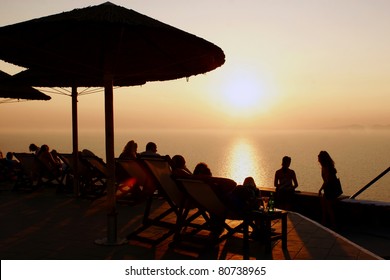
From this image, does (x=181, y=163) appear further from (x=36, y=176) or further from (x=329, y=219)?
(x=36, y=176)

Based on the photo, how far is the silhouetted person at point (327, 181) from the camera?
8.13 meters

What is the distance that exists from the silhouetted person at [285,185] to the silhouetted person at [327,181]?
2.49 feet

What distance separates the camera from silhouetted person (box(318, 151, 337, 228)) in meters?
8.13

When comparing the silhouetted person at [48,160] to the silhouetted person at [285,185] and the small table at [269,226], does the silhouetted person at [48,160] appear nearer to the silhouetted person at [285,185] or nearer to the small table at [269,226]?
the silhouetted person at [285,185]

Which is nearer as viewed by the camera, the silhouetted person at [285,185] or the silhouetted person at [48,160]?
the silhouetted person at [285,185]

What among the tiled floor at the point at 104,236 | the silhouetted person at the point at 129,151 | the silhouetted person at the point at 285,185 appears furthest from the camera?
the silhouetted person at the point at 129,151

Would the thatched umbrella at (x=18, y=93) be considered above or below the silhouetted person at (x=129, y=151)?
above

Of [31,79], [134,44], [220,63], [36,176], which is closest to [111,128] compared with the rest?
[134,44]

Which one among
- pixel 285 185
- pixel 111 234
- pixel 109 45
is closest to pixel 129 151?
pixel 285 185

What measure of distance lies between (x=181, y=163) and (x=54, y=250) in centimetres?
245

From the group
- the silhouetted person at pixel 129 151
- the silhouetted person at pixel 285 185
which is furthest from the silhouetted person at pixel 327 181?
the silhouetted person at pixel 129 151

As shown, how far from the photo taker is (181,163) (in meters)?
7.39

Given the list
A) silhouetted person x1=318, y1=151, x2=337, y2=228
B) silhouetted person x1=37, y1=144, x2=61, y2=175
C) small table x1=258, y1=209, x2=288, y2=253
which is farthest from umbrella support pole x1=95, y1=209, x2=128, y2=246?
silhouetted person x1=37, y1=144, x2=61, y2=175

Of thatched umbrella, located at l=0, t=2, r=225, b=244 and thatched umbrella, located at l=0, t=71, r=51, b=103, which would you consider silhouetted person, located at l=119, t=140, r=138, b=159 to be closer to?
thatched umbrella, located at l=0, t=2, r=225, b=244
